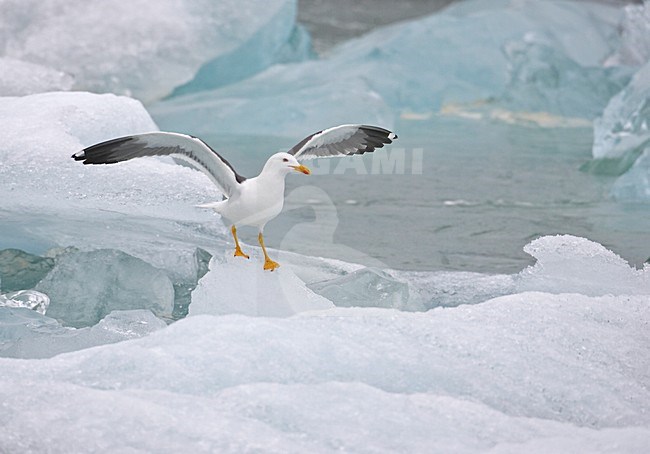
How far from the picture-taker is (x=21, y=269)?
118 inches

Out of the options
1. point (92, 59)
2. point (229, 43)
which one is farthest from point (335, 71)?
point (92, 59)

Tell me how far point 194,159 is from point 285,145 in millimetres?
3176

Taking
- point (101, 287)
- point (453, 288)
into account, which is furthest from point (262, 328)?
point (453, 288)

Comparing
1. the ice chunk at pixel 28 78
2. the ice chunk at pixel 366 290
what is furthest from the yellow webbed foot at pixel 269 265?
the ice chunk at pixel 28 78

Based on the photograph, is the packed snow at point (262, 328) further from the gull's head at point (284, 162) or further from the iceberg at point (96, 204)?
the gull's head at point (284, 162)

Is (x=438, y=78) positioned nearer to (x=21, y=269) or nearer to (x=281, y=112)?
(x=281, y=112)

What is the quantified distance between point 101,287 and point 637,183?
96.8 inches

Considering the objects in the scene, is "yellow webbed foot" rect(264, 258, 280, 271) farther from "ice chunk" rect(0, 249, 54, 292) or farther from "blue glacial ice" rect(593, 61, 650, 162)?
"blue glacial ice" rect(593, 61, 650, 162)

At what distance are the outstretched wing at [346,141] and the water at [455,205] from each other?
2.13 feet

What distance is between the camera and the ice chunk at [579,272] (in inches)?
103

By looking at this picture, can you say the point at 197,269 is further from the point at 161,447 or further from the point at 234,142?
the point at 234,142

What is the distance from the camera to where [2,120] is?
3.08m

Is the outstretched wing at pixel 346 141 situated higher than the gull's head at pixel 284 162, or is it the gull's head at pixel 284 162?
the outstretched wing at pixel 346 141

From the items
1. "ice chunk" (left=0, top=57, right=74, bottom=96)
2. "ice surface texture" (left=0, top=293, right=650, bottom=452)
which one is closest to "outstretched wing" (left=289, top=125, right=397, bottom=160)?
"ice surface texture" (left=0, top=293, right=650, bottom=452)
